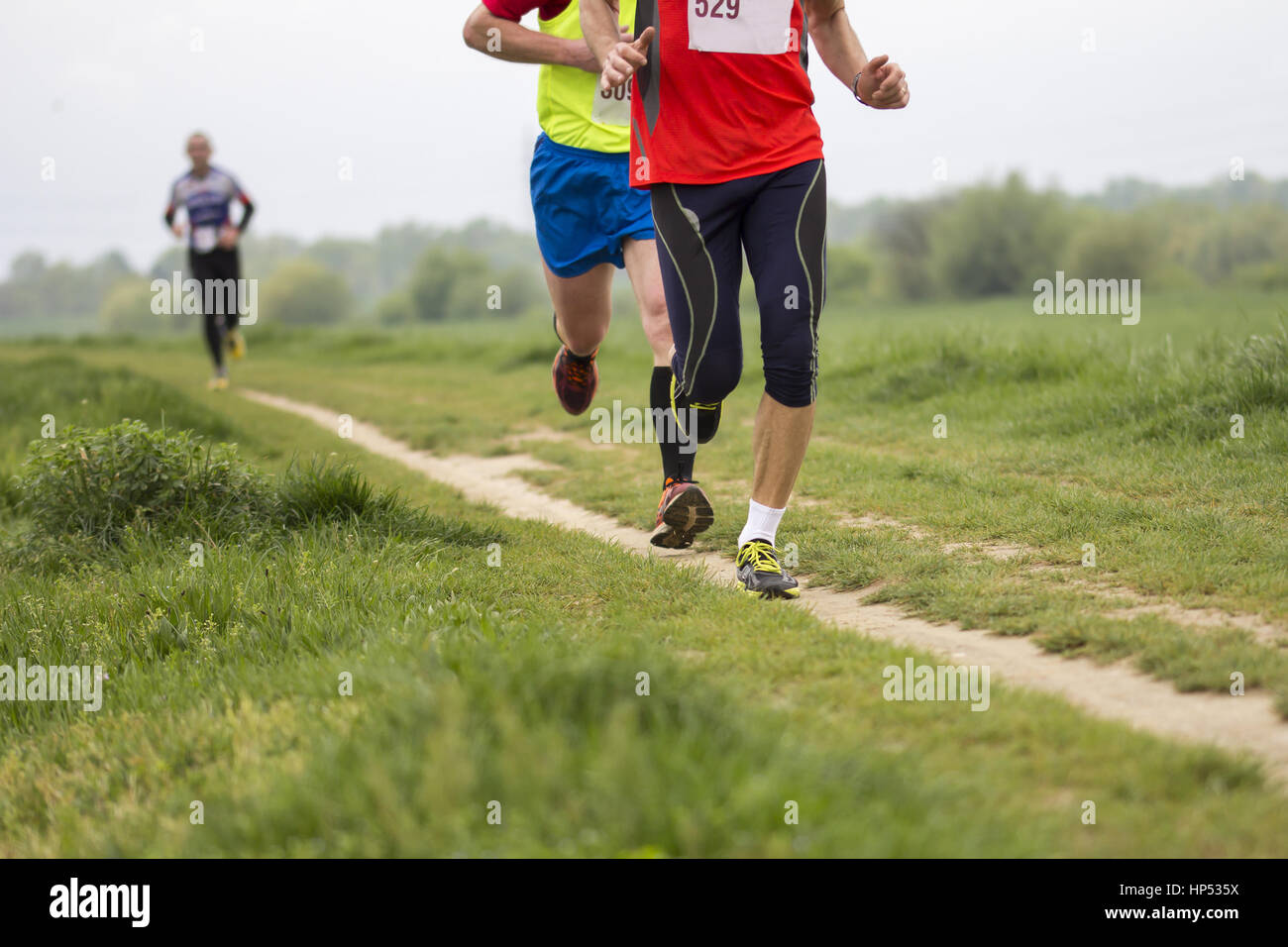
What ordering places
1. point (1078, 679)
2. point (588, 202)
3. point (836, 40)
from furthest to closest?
point (588, 202) → point (836, 40) → point (1078, 679)

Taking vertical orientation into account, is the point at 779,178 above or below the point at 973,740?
above

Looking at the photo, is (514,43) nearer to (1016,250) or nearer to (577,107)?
(577,107)

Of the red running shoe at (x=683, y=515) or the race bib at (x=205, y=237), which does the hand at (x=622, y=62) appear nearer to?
the red running shoe at (x=683, y=515)

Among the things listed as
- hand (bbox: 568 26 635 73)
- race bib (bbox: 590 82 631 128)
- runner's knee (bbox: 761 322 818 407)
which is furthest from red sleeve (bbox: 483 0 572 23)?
runner's knee (bbox: 761 322 818 407)

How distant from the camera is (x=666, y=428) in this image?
4.74 metres

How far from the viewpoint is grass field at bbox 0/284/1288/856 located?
6.17 ft

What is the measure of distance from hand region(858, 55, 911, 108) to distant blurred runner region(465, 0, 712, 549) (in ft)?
3.60

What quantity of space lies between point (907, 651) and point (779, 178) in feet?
6.11

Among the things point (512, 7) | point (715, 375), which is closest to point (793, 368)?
point (715, 375)

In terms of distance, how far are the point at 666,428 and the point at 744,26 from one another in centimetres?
171

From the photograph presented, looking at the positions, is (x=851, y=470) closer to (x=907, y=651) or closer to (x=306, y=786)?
(x=907, y=651)

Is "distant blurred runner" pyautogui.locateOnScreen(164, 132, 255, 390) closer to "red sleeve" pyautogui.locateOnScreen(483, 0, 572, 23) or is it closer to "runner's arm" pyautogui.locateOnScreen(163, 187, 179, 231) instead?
"runner's arm" pyautogui.locateOnScreen(163, 187, 179, 231)

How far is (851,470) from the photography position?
585cm
